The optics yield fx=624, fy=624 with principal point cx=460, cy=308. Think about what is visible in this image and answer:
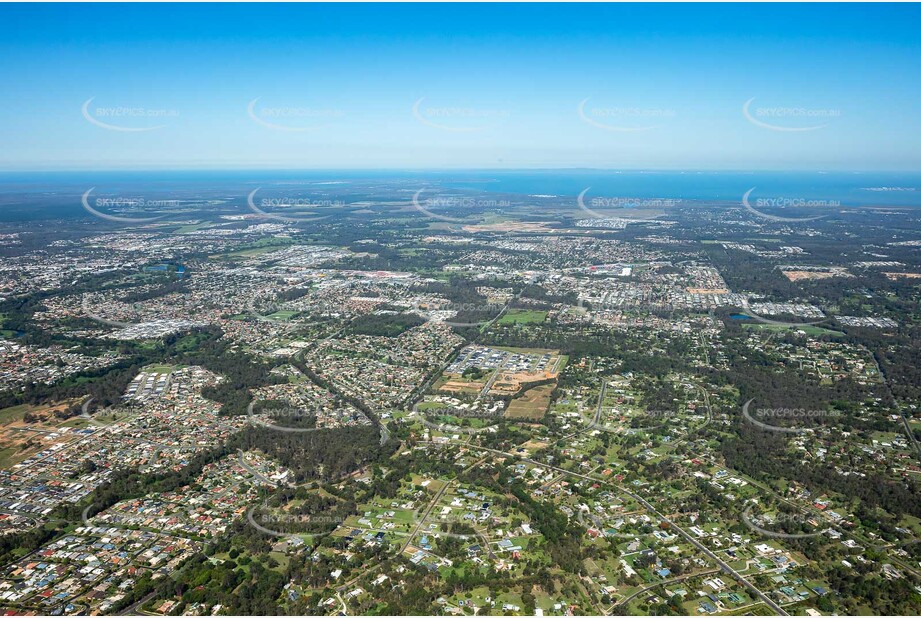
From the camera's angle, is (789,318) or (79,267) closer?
(789,318)

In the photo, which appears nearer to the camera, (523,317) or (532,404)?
(532,404)

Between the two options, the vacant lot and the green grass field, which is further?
the green grass field

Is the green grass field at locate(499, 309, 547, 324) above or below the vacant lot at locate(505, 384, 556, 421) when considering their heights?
above

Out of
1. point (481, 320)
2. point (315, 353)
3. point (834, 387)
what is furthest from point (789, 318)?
point (315, 353)

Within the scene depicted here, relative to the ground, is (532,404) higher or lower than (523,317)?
lower

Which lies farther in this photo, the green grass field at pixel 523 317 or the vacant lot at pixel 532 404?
the green grass field at pixel 523 317

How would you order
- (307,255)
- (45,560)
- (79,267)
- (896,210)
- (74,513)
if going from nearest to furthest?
(45,560) → (74,513) → (79,267) → (307,255) → (896,210)

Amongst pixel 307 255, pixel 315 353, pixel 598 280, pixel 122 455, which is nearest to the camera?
pixel 122 455

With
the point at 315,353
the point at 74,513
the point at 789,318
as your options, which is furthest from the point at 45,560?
the point at 789,318

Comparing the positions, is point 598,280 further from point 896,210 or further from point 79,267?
point 896,210

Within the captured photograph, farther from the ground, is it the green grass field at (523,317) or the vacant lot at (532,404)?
the green grass field at (523,317)
